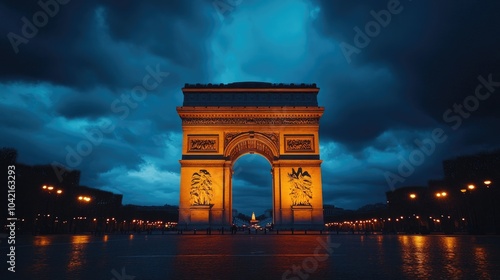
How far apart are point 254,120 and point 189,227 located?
14.0 metres

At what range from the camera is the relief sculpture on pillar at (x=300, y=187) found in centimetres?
4031

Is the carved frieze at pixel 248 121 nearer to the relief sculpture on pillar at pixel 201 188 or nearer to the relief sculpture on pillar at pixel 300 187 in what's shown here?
the relief sculpture on pillar at pixel 300 187

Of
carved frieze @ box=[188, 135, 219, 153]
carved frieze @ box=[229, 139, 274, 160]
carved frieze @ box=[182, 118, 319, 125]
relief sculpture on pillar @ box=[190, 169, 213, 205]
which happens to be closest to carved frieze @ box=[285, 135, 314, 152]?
carved frieze @ box=[182, 118, 319, 125]

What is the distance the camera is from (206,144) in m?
42.2

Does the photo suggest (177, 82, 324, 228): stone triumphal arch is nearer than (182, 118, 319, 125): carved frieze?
Yes

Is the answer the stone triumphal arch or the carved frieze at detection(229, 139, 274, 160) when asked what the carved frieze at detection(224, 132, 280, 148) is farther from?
→ the carved frieze at detection(229, 139, 274, 160)

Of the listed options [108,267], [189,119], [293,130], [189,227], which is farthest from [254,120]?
[108,267]

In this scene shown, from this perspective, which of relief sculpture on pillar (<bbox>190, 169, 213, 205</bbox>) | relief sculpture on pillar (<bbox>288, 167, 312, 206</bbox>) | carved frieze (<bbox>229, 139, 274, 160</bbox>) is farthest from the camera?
carved frieze (<bbox>229, 139, 274, 160</bbox>)

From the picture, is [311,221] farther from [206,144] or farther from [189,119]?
[189,119]

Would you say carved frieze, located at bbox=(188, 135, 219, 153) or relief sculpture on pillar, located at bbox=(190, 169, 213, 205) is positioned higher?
carved frieze, located at bbox=(188, 135, 219, 153)

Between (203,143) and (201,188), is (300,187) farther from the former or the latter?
(203,143)

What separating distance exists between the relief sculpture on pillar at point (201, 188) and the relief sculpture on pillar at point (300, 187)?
29.5ft

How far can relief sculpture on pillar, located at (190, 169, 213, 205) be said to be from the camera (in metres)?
40.2

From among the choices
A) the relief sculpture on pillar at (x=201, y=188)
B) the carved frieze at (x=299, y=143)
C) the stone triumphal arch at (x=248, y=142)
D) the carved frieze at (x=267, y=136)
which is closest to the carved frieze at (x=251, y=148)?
the stone triumphal arch at (x=248, y=142)
